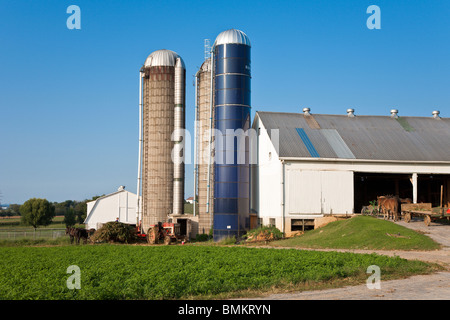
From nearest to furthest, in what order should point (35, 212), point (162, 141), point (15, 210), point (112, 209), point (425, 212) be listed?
point (425, 212) → point (162, 141) → point (112, 209) → point (35, 212) → point (15, 210)

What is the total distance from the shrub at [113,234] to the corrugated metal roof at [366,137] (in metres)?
14.4

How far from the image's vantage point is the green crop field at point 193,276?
43.3 feet

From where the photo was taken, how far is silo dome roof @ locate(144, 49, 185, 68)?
50.4 m

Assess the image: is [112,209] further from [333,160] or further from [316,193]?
[333,160]

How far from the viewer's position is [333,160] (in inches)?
1497

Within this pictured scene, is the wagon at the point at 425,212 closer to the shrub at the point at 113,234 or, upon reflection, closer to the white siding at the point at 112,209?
the shrub at the point at 113,234

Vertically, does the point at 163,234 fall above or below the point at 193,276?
below

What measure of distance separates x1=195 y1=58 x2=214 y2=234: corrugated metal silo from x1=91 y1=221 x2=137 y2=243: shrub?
8557 millimetres

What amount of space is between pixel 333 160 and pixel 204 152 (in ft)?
49.2

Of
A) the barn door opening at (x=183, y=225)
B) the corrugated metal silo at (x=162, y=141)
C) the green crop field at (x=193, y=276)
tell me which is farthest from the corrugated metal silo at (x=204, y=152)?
the green crop field at (x=193, y=276)

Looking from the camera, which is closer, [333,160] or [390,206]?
[390,206]

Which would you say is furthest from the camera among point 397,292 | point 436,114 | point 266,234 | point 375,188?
point 375,188

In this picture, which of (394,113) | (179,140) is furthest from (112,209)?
(394,113)
